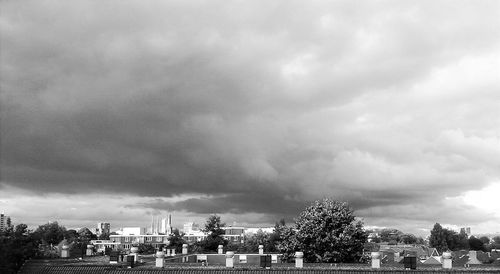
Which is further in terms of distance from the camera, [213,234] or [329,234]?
[213,234]

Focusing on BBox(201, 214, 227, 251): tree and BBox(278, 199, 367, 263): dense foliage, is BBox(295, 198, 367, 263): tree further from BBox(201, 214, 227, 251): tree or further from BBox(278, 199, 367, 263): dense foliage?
BBox(201, 214, 227, 251): tree

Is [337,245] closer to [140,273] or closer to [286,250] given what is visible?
[286,250]

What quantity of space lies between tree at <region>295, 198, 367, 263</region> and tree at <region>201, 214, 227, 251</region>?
Answer: 6132 centimetres

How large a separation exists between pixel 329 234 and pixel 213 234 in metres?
66.8

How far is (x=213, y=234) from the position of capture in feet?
448

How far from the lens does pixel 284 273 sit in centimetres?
4369

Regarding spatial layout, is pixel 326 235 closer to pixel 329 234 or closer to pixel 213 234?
pixel 329 234

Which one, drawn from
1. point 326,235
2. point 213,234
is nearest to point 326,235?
point 326,235

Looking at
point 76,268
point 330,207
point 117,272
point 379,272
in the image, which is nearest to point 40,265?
point 76,268

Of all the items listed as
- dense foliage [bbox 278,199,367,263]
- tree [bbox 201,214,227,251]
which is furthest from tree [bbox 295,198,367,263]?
tree [bbox 201,214,227,251]

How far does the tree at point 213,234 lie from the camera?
134600 mm

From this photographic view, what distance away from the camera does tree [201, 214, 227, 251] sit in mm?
134600

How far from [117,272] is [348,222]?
3910 centimetres

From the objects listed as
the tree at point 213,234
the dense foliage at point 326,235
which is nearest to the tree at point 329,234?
the dense foliage at point 326,235
